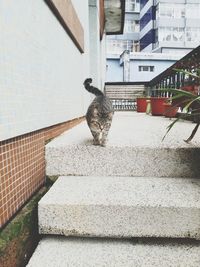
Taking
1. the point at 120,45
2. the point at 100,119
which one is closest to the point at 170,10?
the point at 120,45

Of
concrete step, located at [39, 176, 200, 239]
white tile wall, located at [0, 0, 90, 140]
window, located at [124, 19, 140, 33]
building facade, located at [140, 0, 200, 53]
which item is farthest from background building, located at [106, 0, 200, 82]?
concrete step, located at [39, 176, 200, 239]

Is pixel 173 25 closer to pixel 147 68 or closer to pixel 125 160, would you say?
pixel 147 68

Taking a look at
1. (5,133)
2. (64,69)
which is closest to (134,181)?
(5,133)

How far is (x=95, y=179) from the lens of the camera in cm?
169

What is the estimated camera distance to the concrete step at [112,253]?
3.77ft

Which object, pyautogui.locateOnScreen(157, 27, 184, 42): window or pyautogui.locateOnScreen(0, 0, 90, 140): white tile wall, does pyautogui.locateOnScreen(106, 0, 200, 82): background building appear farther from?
pyautogui.locateOnScreen(0, 0, 90, 140): white tile wall

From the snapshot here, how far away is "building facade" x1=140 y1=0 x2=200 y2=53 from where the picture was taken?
2705 cm

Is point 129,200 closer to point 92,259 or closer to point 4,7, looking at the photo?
point 92,259

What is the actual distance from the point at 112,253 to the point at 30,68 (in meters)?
1.07

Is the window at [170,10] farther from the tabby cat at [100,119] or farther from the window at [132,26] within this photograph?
the tabby cat at [100,119]

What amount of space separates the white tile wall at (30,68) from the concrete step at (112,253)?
548 mm

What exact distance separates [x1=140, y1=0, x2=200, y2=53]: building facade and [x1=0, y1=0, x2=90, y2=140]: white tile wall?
86.3 ft

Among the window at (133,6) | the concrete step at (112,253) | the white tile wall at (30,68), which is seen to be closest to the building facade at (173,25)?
the window at (133,6)

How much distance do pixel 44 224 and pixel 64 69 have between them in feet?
5.46
